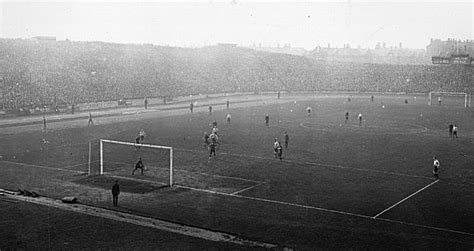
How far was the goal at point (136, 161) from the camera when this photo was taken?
2705 centimetres

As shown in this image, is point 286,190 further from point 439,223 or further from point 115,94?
point 115,94

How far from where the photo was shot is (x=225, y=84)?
99.6 m

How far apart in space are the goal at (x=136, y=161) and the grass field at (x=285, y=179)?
0.23ft

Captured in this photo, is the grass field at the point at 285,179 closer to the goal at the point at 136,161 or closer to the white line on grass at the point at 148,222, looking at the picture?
the goal at the point at 136,161

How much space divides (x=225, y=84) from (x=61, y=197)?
255ft

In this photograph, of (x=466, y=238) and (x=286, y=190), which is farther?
(x=286, y=190)

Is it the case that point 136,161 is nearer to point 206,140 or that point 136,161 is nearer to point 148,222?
point 206,140

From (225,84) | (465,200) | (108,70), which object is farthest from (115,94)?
(465,200)

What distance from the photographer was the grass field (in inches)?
734

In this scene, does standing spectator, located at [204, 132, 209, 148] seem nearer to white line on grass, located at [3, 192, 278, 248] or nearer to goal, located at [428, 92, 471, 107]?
A: white line on grass, located at [3, 192, 278, 248]

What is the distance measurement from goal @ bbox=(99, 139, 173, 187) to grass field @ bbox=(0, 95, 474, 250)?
0.07 m

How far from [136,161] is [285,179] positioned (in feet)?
32.3

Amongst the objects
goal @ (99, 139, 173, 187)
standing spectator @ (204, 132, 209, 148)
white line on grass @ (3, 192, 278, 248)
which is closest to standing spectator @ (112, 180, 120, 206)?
white line on grass @ (3, 192, 278, 248)

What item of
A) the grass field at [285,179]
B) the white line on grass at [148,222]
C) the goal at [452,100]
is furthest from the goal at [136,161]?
the goal at [452,100]
